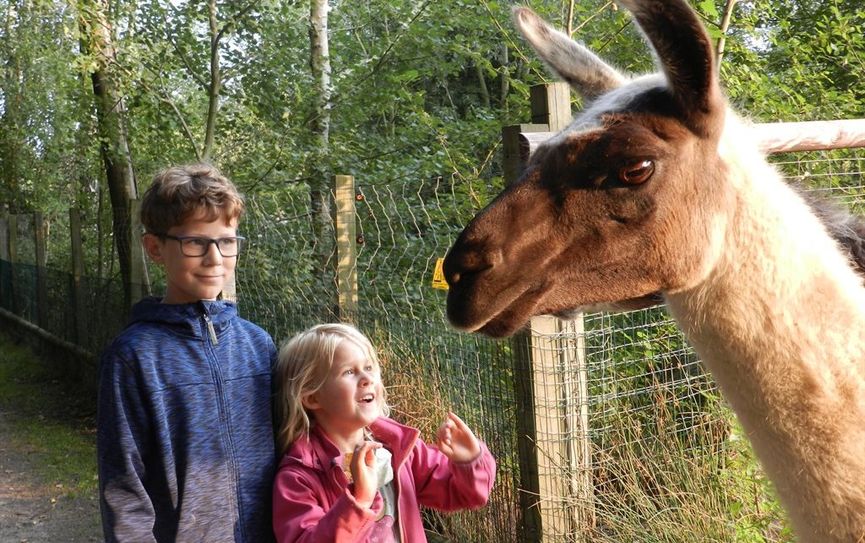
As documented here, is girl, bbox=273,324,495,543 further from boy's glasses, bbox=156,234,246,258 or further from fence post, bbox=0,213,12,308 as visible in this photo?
fence post, bbox=0,213,12,308

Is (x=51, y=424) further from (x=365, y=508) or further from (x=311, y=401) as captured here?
(x=365, y=508)

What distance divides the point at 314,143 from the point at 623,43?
410 centimetres

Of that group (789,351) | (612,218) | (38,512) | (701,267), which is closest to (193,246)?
(612,218)

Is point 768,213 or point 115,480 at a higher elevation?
point 768,213

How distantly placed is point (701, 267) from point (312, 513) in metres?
1.20

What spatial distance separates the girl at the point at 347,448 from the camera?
232cm

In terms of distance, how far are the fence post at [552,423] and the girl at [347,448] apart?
1105 mm

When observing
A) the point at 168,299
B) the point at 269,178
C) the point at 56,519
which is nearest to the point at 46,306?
the point at 269,178

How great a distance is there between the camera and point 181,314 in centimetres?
239

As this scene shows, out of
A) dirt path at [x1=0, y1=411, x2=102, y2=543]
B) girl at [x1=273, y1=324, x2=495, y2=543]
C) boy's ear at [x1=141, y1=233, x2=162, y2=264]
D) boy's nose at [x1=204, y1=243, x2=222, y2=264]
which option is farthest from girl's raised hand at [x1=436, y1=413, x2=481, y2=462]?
dirt path at [x1=0, y1=411, x2=102, y2=543]

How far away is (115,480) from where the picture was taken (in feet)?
7.20

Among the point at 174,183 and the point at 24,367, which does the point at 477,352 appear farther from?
the point at 24,367

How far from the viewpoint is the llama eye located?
6.59ft

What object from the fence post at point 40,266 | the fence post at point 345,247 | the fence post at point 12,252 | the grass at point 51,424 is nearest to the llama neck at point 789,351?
the fence post at point 345,247
